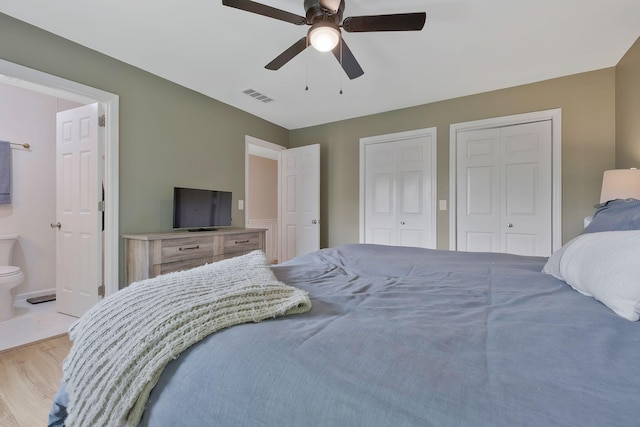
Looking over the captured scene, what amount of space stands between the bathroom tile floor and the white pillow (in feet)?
11.5

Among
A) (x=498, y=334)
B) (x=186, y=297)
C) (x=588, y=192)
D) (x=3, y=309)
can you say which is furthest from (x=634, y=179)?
(x=3, y=309)

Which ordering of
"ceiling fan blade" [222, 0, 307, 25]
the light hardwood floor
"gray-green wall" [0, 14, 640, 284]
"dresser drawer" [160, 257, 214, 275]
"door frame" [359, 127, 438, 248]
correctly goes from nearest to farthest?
1. the light hardwood floor
2. "ceiling fan blade" [222, 0, 307, 25]
3. "gray-green wall" [0, 14, 640, 284]
4. "dresser drawer" [160, 257, 214, 275]
5. "door frame" [359, 127, 438, 248]

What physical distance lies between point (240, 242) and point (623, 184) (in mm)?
3498

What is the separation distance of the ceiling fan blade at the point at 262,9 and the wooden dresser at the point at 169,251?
192 cm

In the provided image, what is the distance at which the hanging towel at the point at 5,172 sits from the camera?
122 inches

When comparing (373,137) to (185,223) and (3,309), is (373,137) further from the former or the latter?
(3,309)

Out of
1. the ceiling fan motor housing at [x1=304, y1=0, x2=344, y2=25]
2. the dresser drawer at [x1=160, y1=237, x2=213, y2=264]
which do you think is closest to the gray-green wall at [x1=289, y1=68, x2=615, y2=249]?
the dresser drawer at [x1=160, y1=237, x2=213, y2=264]

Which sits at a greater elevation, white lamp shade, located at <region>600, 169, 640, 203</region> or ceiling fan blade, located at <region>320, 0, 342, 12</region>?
ceiling fan blade, located at <region>320, 0, 342, 12</region>

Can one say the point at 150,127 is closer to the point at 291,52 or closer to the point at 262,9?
the point at 291,52

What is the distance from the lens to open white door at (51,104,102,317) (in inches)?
105

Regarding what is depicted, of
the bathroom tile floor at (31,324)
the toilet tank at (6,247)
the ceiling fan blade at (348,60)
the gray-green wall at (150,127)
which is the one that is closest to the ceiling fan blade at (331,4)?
the ceiling fan blade at (348,60)

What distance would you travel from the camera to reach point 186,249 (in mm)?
2777

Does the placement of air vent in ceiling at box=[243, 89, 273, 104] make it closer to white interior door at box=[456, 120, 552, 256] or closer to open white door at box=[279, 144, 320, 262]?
open white door at box=[279, 144, 320, 262]

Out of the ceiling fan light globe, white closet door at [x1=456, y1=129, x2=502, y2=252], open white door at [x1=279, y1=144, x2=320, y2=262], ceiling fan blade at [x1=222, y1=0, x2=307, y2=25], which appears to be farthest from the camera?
open white door at [x1=279, y1=144, x2=320, y2=262]
